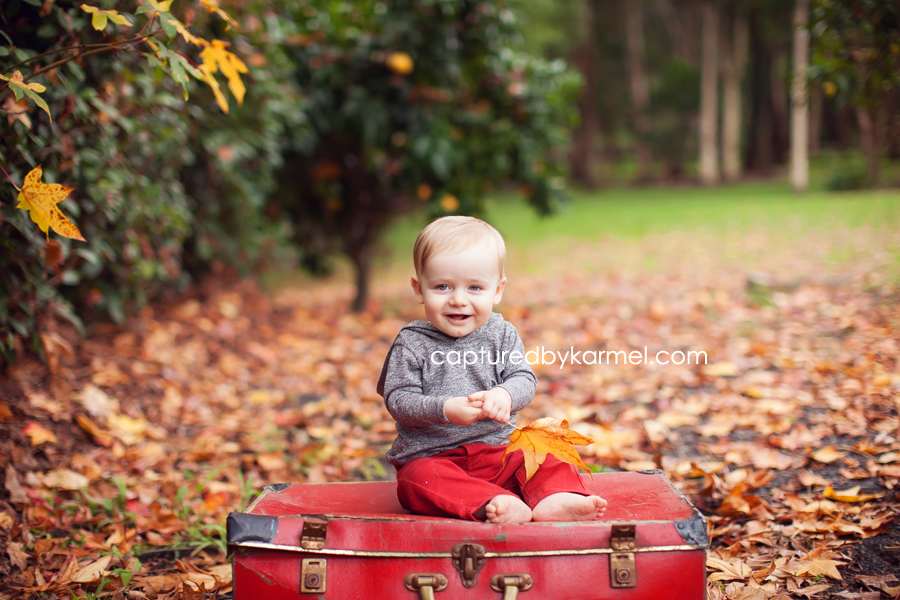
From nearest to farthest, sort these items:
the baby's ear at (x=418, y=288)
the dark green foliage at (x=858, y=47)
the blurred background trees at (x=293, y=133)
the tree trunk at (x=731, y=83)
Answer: the baby's ear at (x=418, y=288)
the blurred background trees at (x=293, y=133)
the dark green foliage at (x=858, y=47)
the tree trunk at (x=731, y=83)

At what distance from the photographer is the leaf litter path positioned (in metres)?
1.78

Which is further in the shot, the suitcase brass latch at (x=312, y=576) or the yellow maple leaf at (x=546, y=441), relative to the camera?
the yellow maple leaf at (x=546, y=441)

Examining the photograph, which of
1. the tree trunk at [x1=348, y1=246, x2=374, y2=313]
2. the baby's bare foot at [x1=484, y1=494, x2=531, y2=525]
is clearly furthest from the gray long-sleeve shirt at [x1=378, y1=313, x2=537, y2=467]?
the tree trunk at [x1=348, y1=246, x2=374, y2=313]

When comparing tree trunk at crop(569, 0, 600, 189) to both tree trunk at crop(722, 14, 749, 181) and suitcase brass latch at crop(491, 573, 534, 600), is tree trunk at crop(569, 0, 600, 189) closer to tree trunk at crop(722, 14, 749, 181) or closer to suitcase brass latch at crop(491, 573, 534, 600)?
tree trunk at crop(722, 14, 749, 181)

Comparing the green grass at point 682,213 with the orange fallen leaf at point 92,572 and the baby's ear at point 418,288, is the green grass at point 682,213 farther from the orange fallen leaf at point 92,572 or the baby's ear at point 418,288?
the orange fallen leaf at point 92,572

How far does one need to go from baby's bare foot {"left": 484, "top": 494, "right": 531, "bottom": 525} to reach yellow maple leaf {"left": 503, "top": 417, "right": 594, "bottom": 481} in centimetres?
7

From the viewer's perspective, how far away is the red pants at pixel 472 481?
5.00 ft

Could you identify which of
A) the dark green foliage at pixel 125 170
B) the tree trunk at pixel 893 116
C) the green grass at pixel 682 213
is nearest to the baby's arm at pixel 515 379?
the dark green foliage at pixel 125 170

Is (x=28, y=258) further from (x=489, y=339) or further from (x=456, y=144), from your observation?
(x=456, y=144)

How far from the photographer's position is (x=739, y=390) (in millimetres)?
2906

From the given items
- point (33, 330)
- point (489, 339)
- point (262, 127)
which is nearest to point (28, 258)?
point (33, 330)

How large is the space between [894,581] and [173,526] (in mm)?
2104

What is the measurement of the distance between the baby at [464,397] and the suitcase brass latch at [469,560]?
0.11m

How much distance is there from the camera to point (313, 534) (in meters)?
1.39
